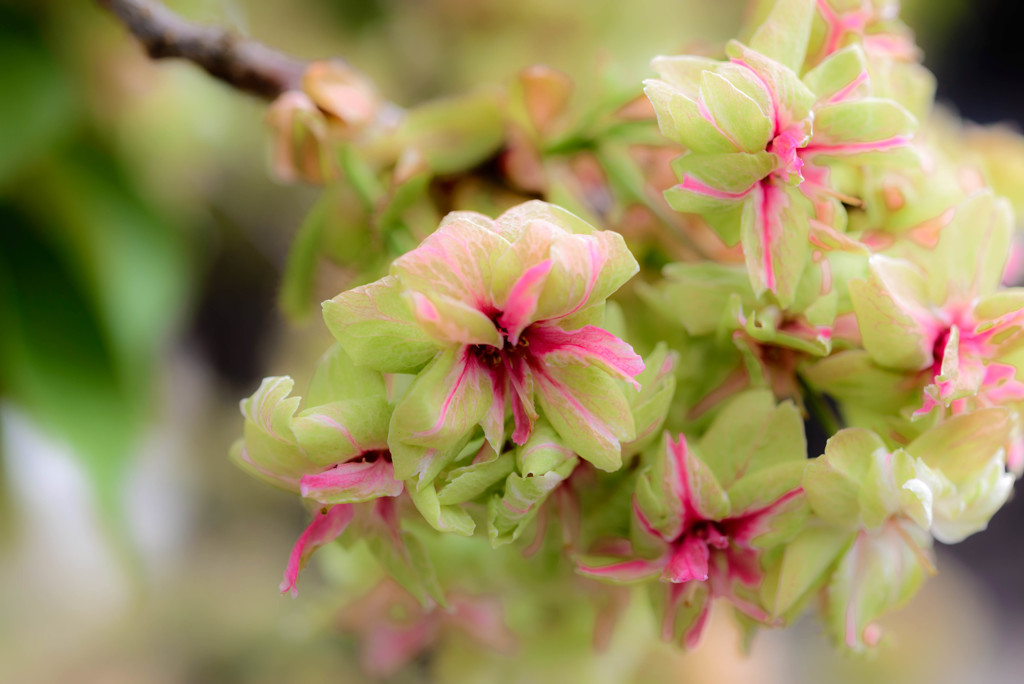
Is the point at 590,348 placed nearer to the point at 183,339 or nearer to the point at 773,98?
the point at 773,98

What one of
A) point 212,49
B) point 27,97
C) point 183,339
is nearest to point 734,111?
point 212,49

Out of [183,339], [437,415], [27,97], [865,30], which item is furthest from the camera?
[183,339]

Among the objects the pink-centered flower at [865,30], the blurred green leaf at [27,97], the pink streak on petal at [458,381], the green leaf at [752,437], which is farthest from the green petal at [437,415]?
the blurred green leaf at [27,97]

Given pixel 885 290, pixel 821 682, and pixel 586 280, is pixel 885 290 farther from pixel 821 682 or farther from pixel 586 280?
pixel 821 682

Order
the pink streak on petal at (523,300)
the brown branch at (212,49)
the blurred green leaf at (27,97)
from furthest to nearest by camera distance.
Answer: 1. the blurred green leaf at (27,97)
2. the brown branch at (212,49)
3. the pink streak on petal at (523,300)

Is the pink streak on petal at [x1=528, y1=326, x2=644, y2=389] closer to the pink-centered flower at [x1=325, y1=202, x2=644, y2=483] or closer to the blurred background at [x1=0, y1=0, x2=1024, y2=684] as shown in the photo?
the pink-centered flower at [x1=325, y1=202, x2=644, y2=483]

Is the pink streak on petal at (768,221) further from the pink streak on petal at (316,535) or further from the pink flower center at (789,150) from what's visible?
the pink streak on petal at (316,535)

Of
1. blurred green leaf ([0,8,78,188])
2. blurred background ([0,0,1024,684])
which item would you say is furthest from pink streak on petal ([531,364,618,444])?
blurred green leaf ([0,8,78,188])

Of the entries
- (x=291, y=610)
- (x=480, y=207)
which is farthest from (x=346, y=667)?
(x=480, y=207)
